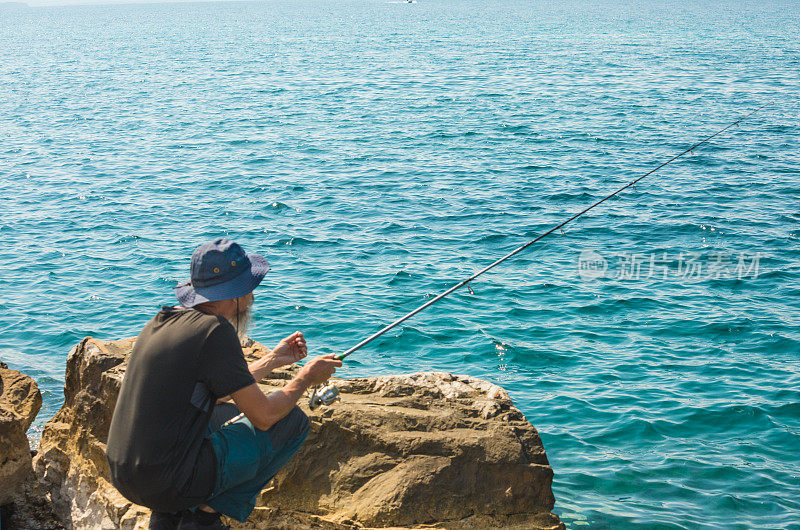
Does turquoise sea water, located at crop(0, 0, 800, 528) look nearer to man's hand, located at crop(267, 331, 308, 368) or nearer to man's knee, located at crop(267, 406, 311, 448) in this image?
man's hand, located at crop(267, 331, 308, 368)

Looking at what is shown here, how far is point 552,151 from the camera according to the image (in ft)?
61.0

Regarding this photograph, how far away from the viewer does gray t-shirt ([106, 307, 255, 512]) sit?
10.5ft

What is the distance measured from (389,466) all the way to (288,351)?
0.95 meters

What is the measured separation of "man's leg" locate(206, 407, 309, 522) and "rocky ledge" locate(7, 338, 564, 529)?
0.81 meters

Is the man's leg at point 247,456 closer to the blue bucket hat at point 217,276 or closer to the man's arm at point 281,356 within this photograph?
the man's arm at point 281,356

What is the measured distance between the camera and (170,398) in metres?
3.21

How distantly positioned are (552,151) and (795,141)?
5635 mm

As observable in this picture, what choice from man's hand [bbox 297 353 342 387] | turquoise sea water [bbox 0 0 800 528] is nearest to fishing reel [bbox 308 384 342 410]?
Result: man's hand [bbox 297 353 342 387]

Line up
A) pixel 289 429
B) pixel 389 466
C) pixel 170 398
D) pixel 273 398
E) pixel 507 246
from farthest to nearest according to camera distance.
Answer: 1. pixel 507 246
2. pixel 389 466
3. pixel 289 429
4. pixel 273 398
5. pixel 170 398

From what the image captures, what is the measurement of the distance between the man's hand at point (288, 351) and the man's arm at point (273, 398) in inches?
15.4

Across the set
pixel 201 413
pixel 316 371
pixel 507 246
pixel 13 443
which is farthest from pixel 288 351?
pixel 507 246

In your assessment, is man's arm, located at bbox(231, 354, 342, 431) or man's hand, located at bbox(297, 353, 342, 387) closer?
man's arm, located at bbox(231, 354, 342, 431)

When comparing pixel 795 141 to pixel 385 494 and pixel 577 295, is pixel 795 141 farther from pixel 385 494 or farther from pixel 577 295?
pixel 385 494

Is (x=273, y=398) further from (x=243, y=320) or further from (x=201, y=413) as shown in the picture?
(x=243, y=320)
